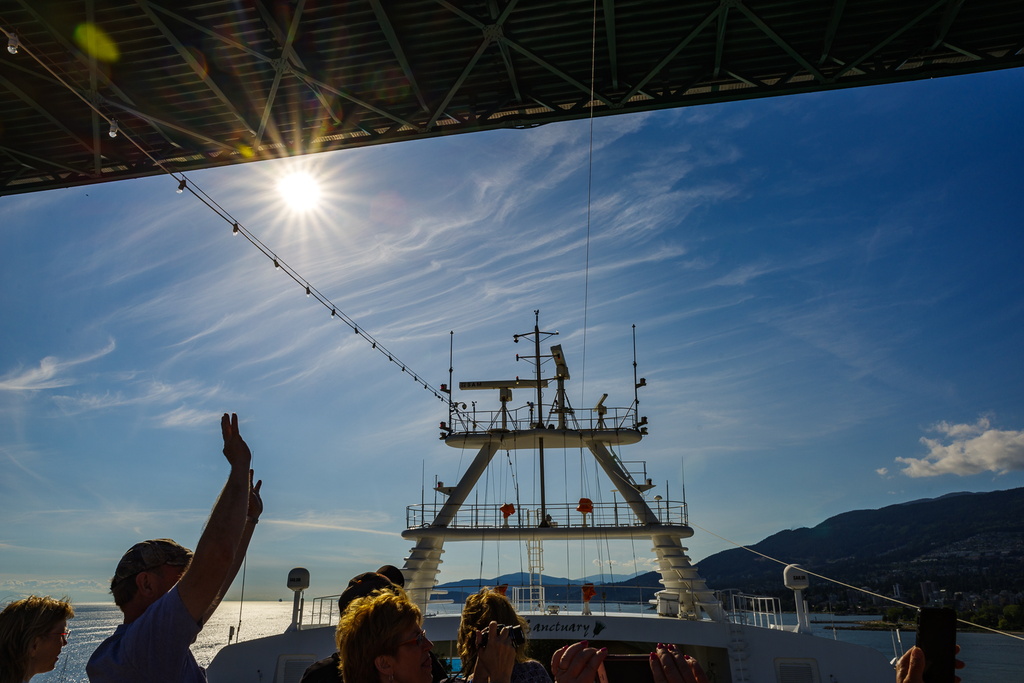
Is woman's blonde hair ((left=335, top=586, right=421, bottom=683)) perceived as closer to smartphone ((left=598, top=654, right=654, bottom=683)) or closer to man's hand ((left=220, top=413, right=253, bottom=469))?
man's hand ((left=220, top=413, right=253, bottom=469))

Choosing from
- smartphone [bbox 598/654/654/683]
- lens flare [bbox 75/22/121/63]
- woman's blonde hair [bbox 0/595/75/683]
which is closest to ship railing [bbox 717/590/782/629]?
smartphone [bbox 598/654/654/683]

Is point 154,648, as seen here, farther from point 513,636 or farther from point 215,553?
point 513,636

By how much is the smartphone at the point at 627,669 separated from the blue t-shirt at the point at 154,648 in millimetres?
2635

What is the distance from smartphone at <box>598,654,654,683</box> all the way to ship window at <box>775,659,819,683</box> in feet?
32.9

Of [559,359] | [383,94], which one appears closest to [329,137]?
[383,94]

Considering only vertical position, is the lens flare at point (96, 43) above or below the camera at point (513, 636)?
above

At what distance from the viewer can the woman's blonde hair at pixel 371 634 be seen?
248 cm

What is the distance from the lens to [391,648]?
2.49 metres

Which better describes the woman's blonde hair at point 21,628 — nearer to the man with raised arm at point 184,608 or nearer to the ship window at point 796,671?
→ the man with raised arm at point 184,608

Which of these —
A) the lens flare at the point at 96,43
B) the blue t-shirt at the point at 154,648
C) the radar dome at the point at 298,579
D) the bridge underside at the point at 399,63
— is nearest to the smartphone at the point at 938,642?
the blue t-shirt at the point at 154,648

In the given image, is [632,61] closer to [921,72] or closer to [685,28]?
[685,28]

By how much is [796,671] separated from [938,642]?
11618 mm

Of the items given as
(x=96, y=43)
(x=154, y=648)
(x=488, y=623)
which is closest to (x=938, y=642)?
(x=488, y=623)

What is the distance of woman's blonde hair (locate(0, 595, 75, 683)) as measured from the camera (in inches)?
112
